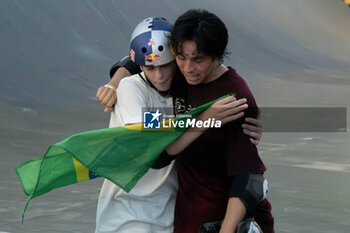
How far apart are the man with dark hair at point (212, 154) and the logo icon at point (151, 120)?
139mm

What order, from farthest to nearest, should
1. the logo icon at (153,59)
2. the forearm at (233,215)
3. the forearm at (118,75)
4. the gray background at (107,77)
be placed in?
1. the gray background at (107,77)
2. the forearm at (118,75)
3. the logo icon at (153,59)
4. the forearm at (233,215)

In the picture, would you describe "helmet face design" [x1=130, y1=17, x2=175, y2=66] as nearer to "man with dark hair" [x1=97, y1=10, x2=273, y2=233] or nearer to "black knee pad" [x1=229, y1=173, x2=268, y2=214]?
"man with dark hair" [x1=97, y1=10, x2=273, y2=233]

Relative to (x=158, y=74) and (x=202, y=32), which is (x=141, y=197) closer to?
(x=158, y=74)

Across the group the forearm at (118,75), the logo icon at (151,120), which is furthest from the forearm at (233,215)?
the forearm at (118,75)

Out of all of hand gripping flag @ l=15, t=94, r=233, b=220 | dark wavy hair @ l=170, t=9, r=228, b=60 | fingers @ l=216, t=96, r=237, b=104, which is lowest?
hand gripping flag @ l=15, t=94, r=233, b=220

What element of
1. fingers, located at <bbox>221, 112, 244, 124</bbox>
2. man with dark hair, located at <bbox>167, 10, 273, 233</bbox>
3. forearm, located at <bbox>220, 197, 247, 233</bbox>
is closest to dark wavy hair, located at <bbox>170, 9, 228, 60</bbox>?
man with dark hair, located at <bbox>167, 10, 273, 233</bbox>

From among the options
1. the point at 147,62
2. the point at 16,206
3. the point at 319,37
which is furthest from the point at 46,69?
the point at 319,37

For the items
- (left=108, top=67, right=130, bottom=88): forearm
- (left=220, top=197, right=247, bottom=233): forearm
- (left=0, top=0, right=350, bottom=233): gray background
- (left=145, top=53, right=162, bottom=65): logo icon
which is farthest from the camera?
(left=0, top=0, right=350, bottom=233): gray background

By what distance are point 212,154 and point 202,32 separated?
0.44 meters

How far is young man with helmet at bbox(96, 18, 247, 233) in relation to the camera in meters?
2.06

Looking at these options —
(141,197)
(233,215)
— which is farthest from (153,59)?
(233,215)

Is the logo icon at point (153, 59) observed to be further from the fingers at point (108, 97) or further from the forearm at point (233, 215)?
the forearm at point (233, 215)

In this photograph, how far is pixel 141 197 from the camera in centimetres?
210

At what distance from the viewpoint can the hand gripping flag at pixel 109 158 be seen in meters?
1.92
